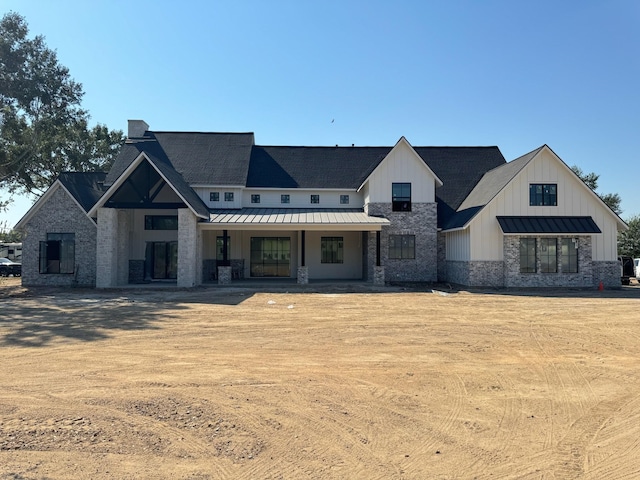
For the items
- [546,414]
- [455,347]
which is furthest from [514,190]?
[546,414]

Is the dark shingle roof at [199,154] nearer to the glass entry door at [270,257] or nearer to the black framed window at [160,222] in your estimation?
the black framed window at [160,222]

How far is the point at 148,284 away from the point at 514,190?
63.6ft

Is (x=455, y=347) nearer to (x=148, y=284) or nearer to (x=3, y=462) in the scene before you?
(x=3, y=462)

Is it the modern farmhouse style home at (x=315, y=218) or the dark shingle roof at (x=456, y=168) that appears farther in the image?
the dark shingle roof at (x=456, y=168)

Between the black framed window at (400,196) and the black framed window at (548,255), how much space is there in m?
7.15

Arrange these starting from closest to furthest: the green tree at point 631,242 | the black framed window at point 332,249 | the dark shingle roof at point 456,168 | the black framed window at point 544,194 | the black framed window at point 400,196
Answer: the black framed window at point 544,194 < the black framed window at point 400,196 < the black framed window at point 332,249 < the dark shingle roof at point 456,168 < the green tree at point 631,242

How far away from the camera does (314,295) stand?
19578 millimetres

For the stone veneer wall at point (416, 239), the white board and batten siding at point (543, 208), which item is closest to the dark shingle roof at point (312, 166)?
the stone veneer wall at point (416, 239)

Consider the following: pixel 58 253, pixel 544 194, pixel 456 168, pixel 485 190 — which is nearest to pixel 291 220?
pixel 485 190

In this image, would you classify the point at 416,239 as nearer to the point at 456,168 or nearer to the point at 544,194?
the point at 544,194

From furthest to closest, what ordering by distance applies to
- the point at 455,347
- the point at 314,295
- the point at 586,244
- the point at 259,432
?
the point at 586,244, the point at 314,295, the point at 455,347, the point at 259,432

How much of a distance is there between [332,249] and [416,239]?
5050 millimetres

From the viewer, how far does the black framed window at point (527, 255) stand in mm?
22719

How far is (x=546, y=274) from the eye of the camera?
2275 centimetres
